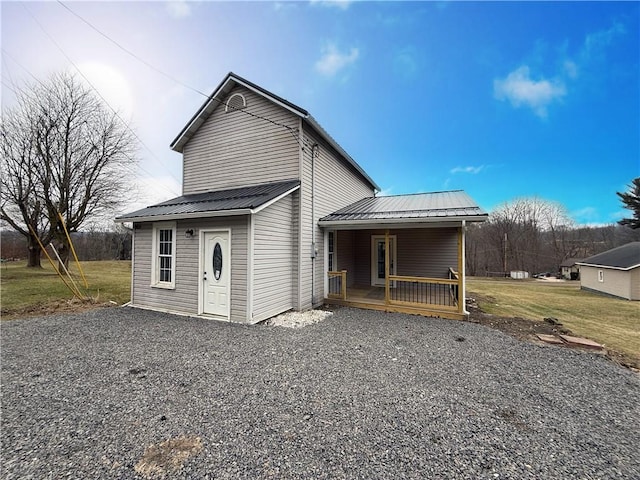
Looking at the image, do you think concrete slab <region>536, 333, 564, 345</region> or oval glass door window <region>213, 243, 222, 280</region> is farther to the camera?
oval glass door window <region>213, 243, 222, 280</region>

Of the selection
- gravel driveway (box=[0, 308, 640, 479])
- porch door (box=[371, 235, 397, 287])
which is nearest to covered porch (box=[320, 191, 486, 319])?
porch door (box=[371, 235, 397, 287])

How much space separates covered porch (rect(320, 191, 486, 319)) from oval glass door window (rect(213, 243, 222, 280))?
10.8 feet

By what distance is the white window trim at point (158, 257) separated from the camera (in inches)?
291

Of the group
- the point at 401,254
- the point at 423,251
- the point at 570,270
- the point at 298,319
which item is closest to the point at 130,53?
the point at 298,319

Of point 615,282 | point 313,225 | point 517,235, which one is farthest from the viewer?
point 517,235

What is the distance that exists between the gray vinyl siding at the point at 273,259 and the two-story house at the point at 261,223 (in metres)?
0.03

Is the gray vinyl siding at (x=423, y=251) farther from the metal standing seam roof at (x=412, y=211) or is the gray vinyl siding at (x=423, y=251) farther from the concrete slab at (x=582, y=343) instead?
the concrete slab at (x=582, y=343)

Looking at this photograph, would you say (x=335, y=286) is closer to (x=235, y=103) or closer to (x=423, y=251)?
(x=423, y=251)

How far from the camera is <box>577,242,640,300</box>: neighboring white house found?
17.0 m

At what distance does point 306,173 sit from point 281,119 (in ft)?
Result: 5.93

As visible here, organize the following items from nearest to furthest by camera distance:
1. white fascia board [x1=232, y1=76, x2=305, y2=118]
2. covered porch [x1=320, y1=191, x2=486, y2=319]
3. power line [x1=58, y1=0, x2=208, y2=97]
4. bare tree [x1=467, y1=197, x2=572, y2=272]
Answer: power line [x1=58, y1=0, x2=208, y2=97] → covered porch [x1=320, y1=191, x2=486, y2=319] → white fascia board [x1=232, y1=76, x2=305, y2=118] → bare tree [x1=467, y1=197, x2=572, y2=272]

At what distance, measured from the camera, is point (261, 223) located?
661 centimetres

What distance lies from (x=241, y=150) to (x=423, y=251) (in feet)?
26.3

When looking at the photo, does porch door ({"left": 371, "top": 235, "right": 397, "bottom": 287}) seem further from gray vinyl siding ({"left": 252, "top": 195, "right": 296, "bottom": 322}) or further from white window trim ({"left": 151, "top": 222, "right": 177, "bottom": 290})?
white window trim ({"left": 151, "top": 222, "right": 177, "bottom": 290})
